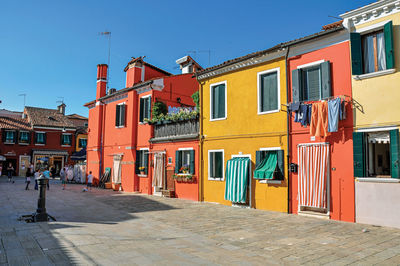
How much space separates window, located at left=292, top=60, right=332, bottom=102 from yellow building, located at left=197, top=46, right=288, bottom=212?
2.02 feet

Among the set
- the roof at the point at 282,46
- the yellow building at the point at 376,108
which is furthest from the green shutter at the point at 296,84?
the yellow building at the point at 376,108

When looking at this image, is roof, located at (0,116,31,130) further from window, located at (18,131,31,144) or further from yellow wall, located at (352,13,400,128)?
yellow wall, located at (352,13,400,128)

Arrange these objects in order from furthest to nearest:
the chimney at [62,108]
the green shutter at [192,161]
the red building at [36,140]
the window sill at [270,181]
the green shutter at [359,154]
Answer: the chimney at [62,108] → the red building at [36,140] → the green shutter at [192,161] → the window sill at [270,181] → the green shutter at [359,154]

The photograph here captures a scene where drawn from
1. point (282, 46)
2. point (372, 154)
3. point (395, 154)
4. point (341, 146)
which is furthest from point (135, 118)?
point (395, 154)

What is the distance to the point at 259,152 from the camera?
12.4m

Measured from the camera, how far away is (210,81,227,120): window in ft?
47.1

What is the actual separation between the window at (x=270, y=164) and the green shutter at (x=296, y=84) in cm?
206

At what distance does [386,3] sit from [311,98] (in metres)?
3.60

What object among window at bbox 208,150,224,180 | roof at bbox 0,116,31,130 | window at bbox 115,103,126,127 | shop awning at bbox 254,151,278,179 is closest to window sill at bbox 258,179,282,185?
shop awning at bbox 254,151,278,179

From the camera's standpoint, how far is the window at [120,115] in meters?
21.1

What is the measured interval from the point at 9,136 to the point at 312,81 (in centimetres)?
3749

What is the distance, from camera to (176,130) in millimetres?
16703

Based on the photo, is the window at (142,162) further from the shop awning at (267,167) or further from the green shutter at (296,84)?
the green shutter at (296,84)

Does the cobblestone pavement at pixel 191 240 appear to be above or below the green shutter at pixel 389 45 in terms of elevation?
below
